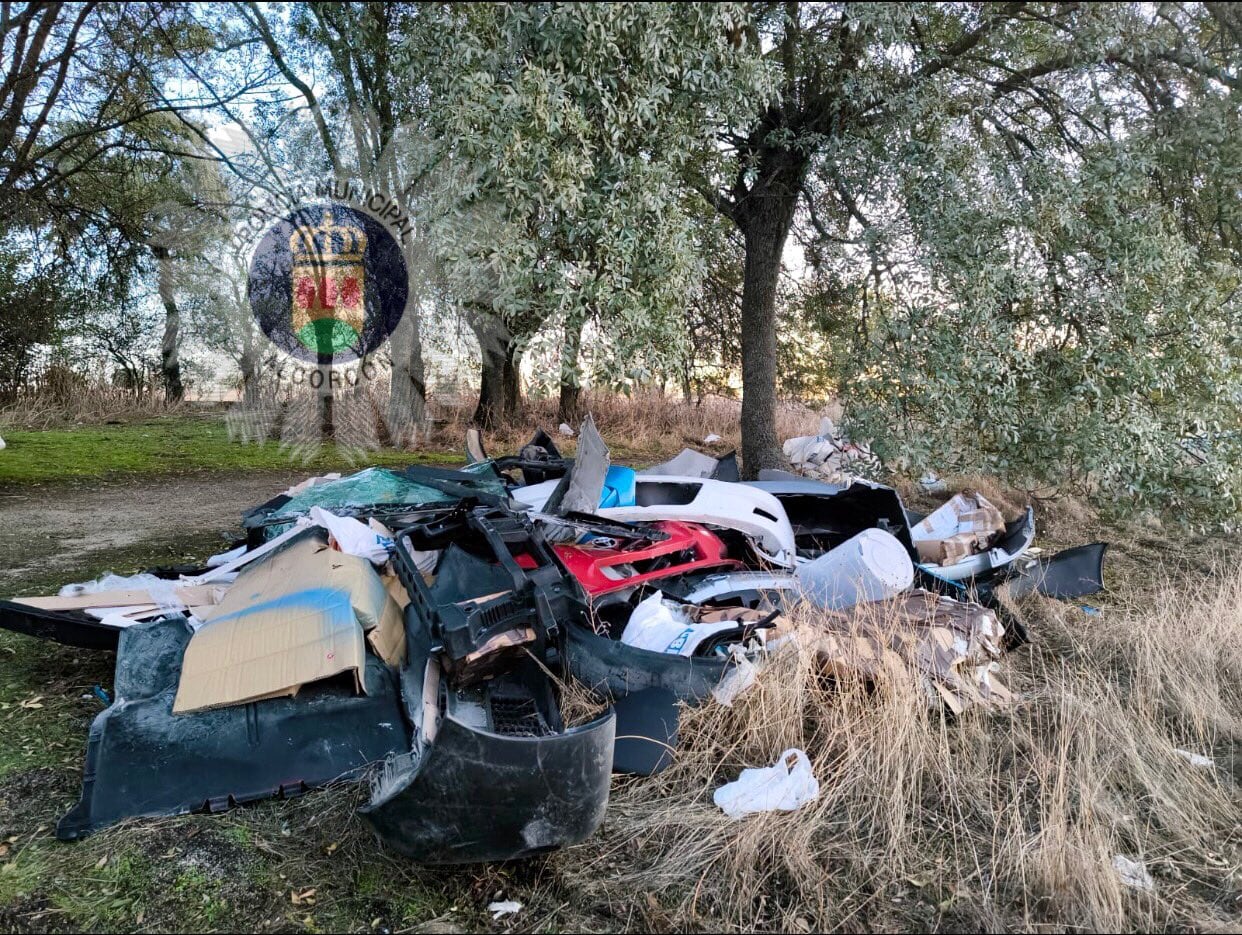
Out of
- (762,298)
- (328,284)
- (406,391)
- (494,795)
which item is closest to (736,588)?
(494,795)

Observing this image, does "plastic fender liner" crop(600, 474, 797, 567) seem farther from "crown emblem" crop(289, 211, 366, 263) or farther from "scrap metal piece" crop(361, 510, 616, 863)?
"crown emblem" crop(289, 211, 366, 263)

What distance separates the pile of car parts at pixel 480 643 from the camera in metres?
2.34

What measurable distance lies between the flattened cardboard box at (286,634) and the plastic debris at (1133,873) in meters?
2.81

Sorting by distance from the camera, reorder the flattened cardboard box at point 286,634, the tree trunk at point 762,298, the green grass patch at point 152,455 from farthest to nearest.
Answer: the green grass patch at point 152,455 < the tree trunk at point 762,298 < the flattened cardboard box at point 286,634

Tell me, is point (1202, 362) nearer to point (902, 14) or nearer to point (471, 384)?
point (902, 14)

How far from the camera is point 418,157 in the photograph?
5617 mm

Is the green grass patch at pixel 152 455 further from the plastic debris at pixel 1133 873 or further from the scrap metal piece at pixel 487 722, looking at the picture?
the plastic debris at pixel 1133 873

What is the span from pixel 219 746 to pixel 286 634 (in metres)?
0.47

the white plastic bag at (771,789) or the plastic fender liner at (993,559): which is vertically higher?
the plastic fender liner at (993,559)

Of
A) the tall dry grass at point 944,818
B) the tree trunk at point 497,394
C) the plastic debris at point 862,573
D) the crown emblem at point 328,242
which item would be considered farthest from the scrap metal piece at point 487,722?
the tree trunk at point 497,394

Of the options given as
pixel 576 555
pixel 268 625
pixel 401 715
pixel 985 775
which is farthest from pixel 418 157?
pixel 985 775

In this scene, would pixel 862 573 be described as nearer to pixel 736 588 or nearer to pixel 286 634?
pixel 736 588

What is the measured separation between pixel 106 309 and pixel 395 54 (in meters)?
8.69

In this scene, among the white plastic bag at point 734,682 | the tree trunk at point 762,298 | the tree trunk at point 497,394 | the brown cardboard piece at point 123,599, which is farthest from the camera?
the tree trunk at point 497,394
